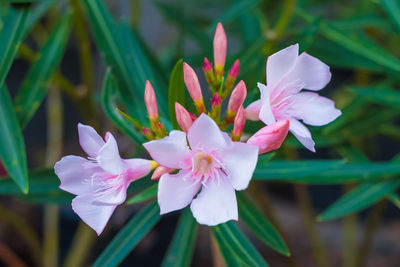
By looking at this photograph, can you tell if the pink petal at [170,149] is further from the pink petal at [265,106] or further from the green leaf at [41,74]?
the green leaf at [41,74]

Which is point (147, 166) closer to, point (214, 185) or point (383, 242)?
point (214, 185)

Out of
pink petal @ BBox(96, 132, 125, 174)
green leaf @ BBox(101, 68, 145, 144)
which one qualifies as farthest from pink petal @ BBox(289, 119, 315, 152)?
green leaf @ BBox(101, 68, 145, 144)

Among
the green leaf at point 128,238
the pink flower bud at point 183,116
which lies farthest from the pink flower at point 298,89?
the green leaf at point 128,238

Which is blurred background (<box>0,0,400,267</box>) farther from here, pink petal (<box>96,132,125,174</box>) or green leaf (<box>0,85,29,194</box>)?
pink petal (<box>96,132,125,174</box>)

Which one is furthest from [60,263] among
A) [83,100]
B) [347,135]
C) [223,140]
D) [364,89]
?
[223,140]

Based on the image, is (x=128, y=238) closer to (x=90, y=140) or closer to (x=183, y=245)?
(x=183, y=245)

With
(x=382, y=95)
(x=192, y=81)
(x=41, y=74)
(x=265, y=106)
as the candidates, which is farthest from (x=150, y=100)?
(x=382, y=95)

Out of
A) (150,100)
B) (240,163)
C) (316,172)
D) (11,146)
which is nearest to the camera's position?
(240,163)

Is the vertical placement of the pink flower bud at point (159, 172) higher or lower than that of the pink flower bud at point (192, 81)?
lower
